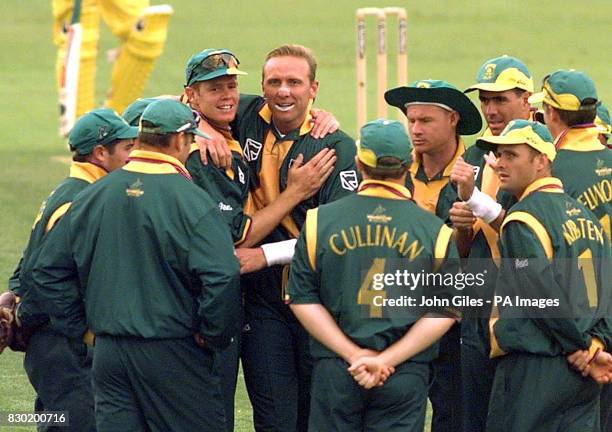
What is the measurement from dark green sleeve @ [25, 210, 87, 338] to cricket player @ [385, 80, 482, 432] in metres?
1.58

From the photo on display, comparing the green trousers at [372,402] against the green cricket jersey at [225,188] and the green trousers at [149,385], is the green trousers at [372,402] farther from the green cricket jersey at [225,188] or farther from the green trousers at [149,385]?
the green cricket jersey at [225,188]

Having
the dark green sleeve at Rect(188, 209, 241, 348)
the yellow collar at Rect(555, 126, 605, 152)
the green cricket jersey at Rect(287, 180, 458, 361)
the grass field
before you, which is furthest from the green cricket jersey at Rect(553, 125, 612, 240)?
the grass field

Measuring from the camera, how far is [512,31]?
22.3 meters

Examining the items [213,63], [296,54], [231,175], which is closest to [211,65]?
[213,63]

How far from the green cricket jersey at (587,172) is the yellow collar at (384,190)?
0.96m

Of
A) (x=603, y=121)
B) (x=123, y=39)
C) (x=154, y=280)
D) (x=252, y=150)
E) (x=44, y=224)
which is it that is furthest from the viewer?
(x=123, y=39)

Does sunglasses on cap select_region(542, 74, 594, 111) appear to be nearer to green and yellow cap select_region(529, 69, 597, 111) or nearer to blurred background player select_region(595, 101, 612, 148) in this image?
green and yellow cap select_region(529, 69, 597, 111)

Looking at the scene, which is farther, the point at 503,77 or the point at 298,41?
the point at 298,41

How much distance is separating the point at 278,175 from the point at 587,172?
4.54 feet

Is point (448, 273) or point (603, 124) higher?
point (603, 124)

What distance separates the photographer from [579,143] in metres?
6.55

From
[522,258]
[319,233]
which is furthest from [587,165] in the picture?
[319,233]

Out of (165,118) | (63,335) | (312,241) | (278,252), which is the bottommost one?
(63,335)

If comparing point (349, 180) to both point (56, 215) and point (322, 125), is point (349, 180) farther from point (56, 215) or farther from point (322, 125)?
point (56, 215)
